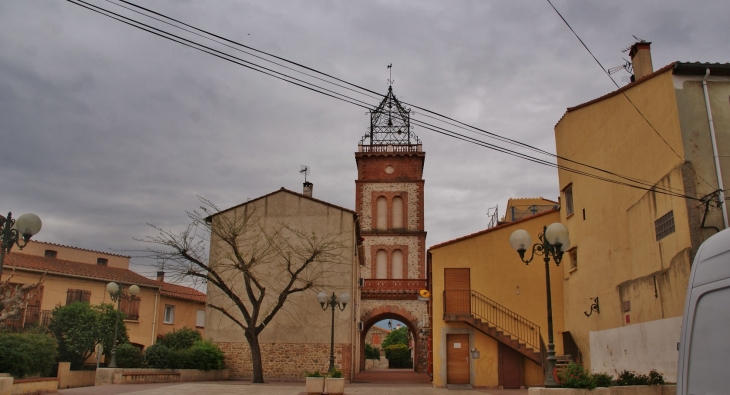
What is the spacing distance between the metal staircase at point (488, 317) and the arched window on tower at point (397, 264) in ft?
67.2

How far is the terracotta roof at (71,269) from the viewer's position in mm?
29091

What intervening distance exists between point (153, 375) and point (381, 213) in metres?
25.2

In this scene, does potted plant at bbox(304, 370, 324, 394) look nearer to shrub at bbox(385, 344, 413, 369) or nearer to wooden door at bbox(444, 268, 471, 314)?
wooden door at bbox(444, 268, 471, 314)

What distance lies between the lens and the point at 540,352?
20688 millimetres

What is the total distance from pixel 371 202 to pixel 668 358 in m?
32.2

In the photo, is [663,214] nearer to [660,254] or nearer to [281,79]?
[660,254]

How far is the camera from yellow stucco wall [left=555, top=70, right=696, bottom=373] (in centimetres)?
1316

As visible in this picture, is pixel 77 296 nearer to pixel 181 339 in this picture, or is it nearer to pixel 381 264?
pixel 181 339

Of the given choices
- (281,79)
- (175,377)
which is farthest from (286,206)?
(281,79)

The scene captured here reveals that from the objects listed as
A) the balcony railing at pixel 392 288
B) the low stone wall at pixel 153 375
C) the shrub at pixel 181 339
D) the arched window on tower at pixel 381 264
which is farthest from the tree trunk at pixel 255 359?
the arched window on tower at pixel 381 264

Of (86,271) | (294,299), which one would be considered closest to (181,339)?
(86,271)

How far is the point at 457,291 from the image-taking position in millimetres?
21734

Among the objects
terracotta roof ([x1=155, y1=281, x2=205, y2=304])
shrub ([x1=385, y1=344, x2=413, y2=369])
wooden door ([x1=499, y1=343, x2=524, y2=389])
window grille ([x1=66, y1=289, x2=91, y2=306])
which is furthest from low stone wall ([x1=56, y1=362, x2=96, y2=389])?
shrub ([x1=385, y1=344, x2=413, y2=369])

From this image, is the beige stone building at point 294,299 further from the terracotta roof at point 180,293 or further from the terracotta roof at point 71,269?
the terracotta roof at point 180,293
